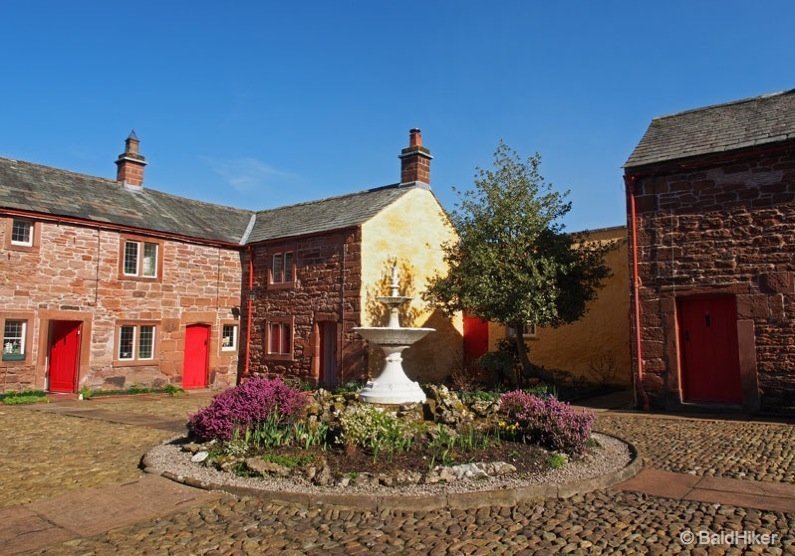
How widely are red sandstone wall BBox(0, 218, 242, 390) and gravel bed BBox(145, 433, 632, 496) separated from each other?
1073 centimetres

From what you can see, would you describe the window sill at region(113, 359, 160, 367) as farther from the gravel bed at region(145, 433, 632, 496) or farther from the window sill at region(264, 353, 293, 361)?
the gravel bed at region(145, 433, 632, 496)

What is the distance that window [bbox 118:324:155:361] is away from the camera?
18.5 metres

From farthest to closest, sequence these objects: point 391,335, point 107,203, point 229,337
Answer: point 229,337 → point 107,203 → point 391,335

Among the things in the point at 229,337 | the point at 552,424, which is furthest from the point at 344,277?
the point at 552,424

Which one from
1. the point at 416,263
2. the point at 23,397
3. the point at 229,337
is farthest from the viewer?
the point at 229,337

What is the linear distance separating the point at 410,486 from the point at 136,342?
49.3 feet

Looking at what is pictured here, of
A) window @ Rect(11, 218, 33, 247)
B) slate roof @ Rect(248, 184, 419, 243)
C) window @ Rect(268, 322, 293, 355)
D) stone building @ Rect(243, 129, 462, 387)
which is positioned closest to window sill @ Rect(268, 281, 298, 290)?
stone building @ Rect(243, 129, 462, 387)

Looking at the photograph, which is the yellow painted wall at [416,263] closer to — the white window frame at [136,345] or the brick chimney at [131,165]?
the white window frame at [136,345]

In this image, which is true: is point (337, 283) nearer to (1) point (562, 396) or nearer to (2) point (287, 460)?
(1) point (562, 396)

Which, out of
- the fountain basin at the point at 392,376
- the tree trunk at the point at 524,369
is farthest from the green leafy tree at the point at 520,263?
the fountain basin at the point at 392,376

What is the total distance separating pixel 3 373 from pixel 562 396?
14823mm

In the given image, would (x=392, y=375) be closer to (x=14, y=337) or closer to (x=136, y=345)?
(x=136, y=345)

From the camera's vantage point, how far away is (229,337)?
70.0 feet

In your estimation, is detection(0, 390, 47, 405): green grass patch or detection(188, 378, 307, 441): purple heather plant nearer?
detection(188, 378, 307, 441): purple heather plant
